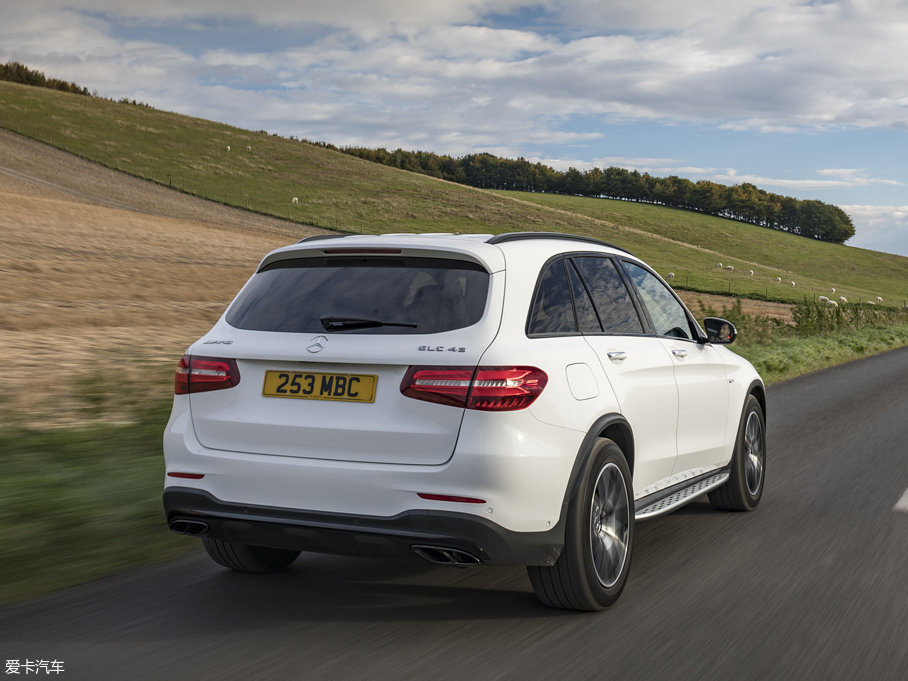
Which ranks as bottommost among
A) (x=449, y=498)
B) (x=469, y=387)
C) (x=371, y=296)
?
(x=449, y=498)

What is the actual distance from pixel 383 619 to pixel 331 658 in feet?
1.82

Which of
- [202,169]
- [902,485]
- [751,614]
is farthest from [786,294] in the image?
[751,614]

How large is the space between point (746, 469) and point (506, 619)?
9.77 ft

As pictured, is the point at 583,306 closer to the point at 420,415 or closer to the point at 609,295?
the point at 609,295

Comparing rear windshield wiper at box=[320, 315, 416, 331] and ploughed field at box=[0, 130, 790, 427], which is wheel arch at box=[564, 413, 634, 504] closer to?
rear windshield wiper at box=[320, 315, 416, 331]

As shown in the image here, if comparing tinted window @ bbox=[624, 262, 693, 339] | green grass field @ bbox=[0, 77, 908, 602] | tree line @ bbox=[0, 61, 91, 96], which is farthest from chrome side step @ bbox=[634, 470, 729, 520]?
tree line @ bbox=[0, 61, 91, 96]

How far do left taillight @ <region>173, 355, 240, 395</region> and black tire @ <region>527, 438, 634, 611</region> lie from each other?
160cm

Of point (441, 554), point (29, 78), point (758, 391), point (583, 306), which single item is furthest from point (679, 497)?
point (29, 78)

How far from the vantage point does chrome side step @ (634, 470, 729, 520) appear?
5.17 meters

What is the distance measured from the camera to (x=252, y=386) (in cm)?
436

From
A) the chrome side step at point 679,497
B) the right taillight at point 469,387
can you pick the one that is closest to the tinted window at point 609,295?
the chrome side step at point 679,497

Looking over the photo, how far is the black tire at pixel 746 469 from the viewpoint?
6.64m

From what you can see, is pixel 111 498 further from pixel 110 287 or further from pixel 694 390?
pixel 110 287

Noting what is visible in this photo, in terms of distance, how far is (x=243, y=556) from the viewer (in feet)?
16.7
